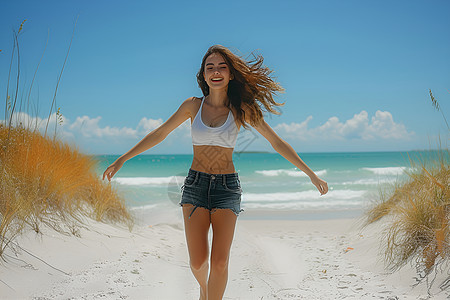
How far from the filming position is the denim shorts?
292cm

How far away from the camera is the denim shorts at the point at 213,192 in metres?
2.92

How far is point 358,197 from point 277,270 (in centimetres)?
872

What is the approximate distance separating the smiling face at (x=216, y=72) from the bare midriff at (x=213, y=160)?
0.53 m

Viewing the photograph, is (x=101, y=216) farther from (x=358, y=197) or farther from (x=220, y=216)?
(x=358, y=197)

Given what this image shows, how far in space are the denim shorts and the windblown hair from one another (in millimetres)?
531

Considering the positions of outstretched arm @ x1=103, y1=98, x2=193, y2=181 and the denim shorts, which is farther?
outstretched arm @ x1=103, y1=98, x2=193, y2=181

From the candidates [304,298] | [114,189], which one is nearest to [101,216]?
[114,189]

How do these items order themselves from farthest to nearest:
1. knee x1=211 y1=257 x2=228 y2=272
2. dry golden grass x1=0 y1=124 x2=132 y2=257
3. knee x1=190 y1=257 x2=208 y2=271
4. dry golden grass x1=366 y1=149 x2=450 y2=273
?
dry golden grass x1=0 y1=124 x2=132 y2=257 < dry golden grass x1=366 y1=149 x2=450 y2=273 < knee x1=190 y1=257 x2=208 y2=271 < knee x1=211 y1=257 x2=228 y2=272

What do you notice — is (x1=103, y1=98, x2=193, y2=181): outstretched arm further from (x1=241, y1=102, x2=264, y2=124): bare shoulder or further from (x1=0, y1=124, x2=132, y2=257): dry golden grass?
(x1=0, y1=124, x2=132, y2=257): dry golden grass

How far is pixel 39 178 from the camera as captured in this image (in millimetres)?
4930

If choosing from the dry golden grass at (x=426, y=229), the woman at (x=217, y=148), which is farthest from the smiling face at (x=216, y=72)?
the dry golden grass at (x=426, y=229)

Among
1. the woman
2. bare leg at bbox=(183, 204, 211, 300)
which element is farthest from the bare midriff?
bare leg at bbox=(183, 204, 211, 300)

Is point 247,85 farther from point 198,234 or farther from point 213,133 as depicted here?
point 198,234

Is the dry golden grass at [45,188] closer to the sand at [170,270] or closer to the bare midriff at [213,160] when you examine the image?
the sand at [170,270]
